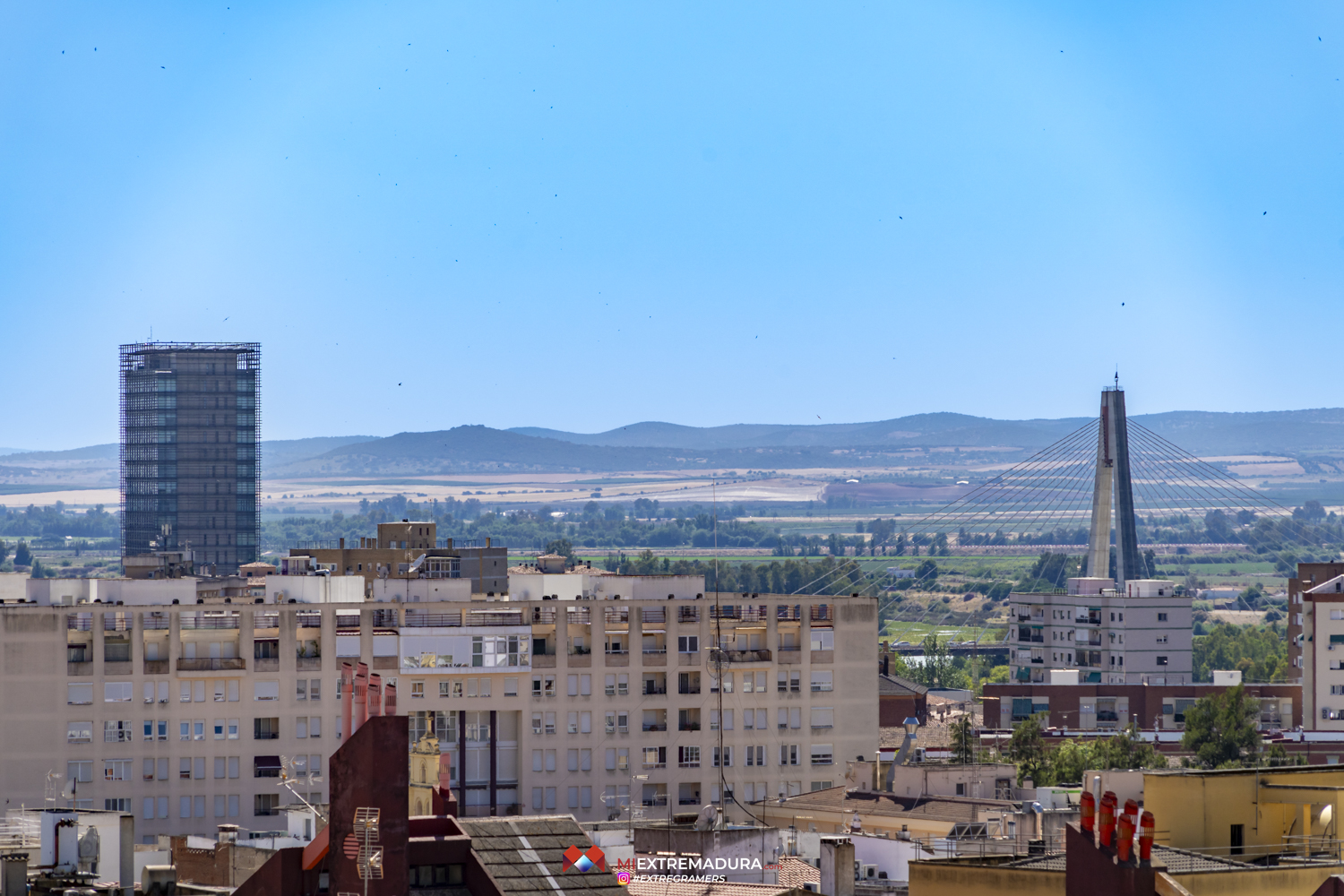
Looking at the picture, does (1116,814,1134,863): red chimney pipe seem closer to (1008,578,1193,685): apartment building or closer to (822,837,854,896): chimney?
(822,837,854,896): chimney

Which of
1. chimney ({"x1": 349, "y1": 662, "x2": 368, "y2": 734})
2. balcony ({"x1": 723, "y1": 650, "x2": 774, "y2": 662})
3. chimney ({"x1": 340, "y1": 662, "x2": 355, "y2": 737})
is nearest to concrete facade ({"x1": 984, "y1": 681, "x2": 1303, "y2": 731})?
balcony ({"x1": 723, "y1": 650, "x2": 774, "y2": 662})

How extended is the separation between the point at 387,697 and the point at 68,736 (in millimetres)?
35121

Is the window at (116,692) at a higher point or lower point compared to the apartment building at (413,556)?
lower

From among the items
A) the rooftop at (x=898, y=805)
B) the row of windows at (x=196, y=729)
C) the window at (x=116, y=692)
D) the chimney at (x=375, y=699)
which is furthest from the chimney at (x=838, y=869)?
the window at (x=116, y=692)

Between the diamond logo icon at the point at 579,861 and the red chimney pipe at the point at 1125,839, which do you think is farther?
the diamond logo icon at the point at 579,861

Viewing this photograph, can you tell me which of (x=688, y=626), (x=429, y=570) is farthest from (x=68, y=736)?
(x=429, y=570)

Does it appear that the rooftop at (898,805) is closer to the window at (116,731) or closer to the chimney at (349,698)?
the window at (116,731)

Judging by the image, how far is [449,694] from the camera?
47594mm

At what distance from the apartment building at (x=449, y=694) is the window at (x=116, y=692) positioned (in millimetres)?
44

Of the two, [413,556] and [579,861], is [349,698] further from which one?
[413,556]

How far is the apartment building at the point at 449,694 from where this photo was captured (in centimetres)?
4531

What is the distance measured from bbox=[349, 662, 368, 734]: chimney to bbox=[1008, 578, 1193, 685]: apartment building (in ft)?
272

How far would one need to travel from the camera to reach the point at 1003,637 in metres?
162

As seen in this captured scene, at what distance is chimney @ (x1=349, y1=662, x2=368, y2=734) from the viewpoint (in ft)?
39.9
